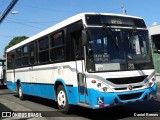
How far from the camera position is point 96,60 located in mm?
8742

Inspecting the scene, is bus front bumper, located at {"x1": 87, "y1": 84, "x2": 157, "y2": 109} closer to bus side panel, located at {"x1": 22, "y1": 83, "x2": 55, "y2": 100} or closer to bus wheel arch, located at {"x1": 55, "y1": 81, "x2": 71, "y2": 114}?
bus wheel arch, located at {"x1": 55, "y1": 81, "x2": 71, "y2": 114}

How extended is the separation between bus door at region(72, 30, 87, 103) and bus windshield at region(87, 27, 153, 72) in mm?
418

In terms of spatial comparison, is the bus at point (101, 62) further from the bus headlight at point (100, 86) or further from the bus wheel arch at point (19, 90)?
the bus wheel arch at point (19, 90)

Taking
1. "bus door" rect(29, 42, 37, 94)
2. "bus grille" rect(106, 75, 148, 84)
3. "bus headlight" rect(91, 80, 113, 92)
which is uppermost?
"bus door" rect(29, 42, 37, 94)

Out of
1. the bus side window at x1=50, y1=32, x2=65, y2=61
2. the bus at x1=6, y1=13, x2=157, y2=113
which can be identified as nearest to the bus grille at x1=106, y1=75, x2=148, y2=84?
the bus at x1=6, y1=13, x2=157, y2=113

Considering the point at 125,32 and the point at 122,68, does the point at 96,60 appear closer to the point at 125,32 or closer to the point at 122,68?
the point at 122,68

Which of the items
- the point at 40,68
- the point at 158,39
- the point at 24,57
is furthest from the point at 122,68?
the point at 158,39

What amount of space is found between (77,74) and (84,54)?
81cm

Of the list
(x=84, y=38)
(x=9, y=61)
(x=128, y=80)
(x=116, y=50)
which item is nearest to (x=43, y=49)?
(x=84, y=38)

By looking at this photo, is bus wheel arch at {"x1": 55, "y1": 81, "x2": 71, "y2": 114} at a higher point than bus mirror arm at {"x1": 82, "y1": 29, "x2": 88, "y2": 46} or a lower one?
lower

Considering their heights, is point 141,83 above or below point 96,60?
below

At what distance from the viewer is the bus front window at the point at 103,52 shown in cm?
876

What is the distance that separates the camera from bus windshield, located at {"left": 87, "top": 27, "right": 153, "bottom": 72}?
8.78 meters

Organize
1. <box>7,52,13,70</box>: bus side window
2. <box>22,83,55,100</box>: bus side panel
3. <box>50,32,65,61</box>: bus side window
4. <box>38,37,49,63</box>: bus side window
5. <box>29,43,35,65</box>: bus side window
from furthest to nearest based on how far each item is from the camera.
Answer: <box>7,52,13,70</box>: bus side window
<box>29,43,35,65</box>: bus side window
<box>38,37,49,63</box>: bus side window
<box>22,83,55,100</box>: bus side panel
<box>50,32,65,61</box>: bus side window
